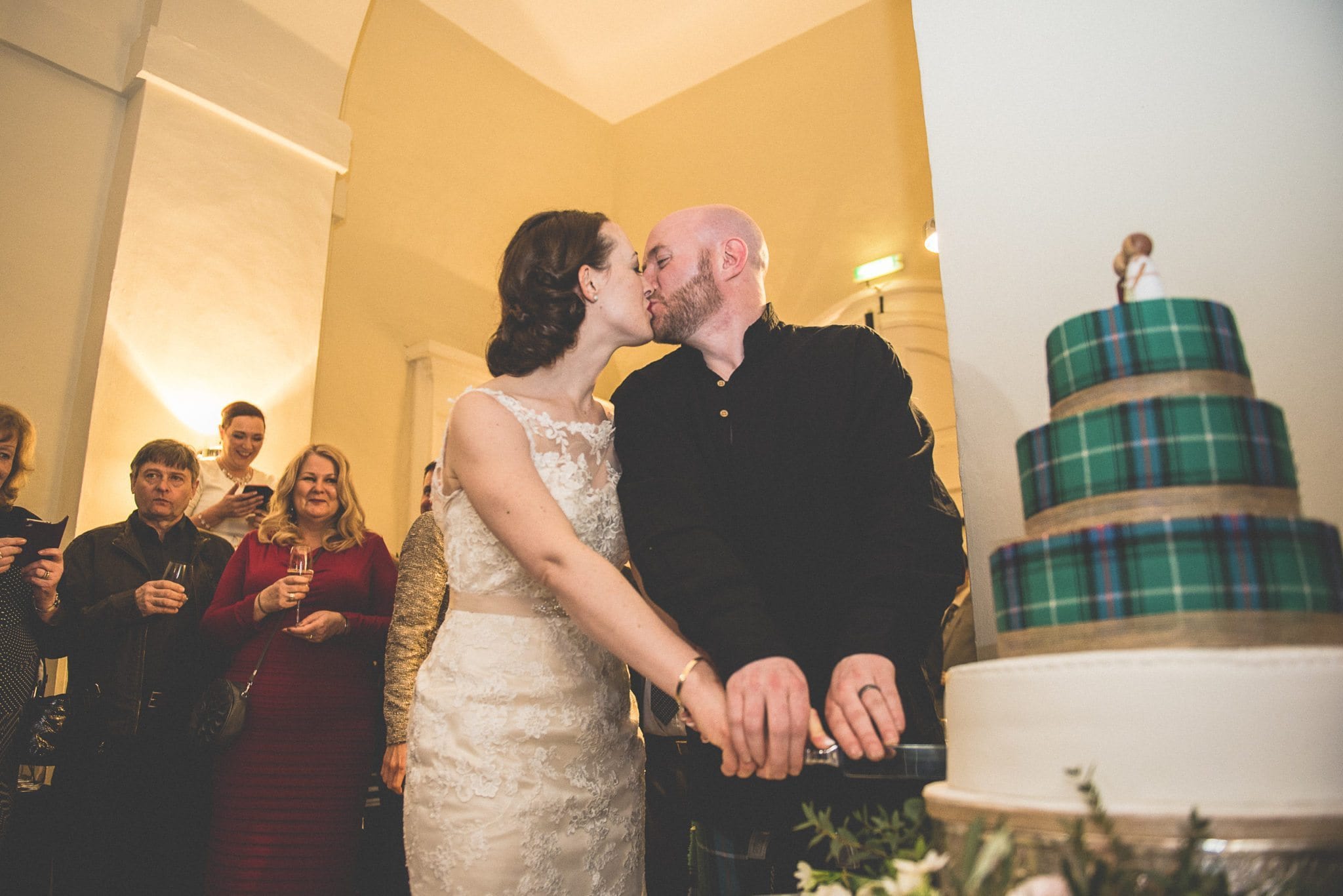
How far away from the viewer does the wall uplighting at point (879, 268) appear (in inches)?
343

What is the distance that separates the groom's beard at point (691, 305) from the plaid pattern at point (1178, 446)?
1.35 m

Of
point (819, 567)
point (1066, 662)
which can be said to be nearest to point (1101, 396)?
point (1066, 662)

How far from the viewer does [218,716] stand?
11.0ft

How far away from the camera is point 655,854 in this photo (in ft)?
13.4

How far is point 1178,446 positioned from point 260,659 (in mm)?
3438

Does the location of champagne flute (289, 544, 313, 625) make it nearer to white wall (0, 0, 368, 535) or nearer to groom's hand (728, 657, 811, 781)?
groom's hand (728, 657, 811, 781)

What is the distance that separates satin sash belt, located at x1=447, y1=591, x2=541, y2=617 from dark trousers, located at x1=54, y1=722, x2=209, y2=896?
6.30 ft

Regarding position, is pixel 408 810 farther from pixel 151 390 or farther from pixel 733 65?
pixel 733 65

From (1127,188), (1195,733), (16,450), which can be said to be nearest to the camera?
(1195,733)

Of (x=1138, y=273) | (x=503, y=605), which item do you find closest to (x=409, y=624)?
(x=503, y=605)

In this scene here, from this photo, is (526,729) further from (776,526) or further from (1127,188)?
(1127,188)

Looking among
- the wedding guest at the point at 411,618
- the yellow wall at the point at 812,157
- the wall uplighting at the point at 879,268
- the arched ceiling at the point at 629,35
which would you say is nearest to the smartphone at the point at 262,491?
the wedding guest at the point at 411,618

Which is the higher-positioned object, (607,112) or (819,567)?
(607,112)

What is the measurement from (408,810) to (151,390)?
4918mm
